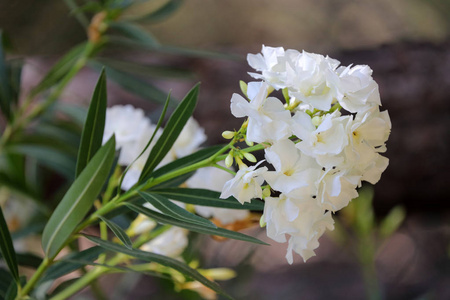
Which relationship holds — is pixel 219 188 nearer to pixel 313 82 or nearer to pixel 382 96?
pixel 313 82

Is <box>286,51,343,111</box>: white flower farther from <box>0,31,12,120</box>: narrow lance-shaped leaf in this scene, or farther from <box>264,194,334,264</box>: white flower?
<box>0,31,12,120</box>: narrow lance-shaped leaf

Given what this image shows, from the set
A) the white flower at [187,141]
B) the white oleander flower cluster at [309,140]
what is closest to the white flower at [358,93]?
the white oleander flower cluster at [309,140]

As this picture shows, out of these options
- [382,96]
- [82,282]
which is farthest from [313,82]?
[382,96]

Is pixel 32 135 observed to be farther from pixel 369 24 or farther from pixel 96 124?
pixel 369 24

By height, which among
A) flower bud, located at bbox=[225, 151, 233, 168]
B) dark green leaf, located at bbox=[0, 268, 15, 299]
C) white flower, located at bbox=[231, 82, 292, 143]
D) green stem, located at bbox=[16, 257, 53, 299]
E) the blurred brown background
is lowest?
the blurred brown background

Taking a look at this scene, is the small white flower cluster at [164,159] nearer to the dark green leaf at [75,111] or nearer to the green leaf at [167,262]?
the green leaf at [167,262]

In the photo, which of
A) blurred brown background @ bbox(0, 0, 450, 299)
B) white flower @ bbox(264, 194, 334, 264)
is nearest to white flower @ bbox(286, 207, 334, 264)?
white flower @ bbox(264, 194, 334, 264)

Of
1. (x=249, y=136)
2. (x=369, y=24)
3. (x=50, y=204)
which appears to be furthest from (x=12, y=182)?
(x=369, y=24)
